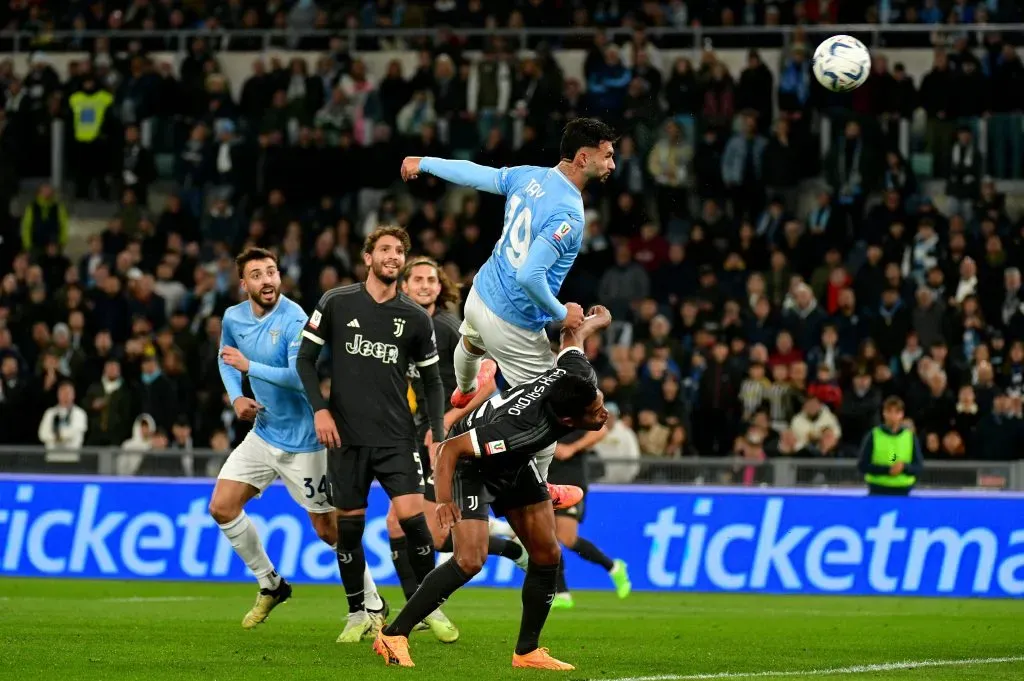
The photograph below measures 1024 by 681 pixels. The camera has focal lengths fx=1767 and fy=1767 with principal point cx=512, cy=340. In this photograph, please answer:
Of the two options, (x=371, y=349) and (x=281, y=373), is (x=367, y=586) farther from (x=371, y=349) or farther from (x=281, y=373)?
(x=371, y=349)

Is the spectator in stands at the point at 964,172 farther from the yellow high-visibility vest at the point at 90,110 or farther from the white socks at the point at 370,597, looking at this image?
the white socks at the point at 370,597

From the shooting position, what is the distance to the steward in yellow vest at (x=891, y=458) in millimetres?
16906

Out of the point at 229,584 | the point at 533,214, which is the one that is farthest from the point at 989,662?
the point at 229,584

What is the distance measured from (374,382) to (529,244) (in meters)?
1.46

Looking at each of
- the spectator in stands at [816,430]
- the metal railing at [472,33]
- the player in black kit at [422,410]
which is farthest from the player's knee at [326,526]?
the metal railing at [472,33]

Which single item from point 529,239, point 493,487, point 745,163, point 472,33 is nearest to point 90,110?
point 472,33

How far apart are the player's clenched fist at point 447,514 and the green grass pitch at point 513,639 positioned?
2.55 ft

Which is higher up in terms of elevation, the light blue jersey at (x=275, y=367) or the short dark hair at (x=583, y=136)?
the short dark hair at (x=583, y=136)

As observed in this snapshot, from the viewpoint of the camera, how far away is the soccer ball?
528 inches

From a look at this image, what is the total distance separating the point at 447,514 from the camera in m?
9.17

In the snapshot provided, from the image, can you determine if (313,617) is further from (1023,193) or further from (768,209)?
(1023,193)

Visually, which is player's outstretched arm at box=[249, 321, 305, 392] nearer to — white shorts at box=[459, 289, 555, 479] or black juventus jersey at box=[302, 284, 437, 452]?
black juventus jersey at box=[302, 284, 437, 452]

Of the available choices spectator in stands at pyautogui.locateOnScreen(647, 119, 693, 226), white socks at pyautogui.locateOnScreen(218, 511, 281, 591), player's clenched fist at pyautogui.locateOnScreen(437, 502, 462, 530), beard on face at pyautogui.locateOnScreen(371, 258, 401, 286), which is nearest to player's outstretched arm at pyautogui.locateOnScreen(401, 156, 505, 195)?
beard on face at pyautogui.locateOnScreen(371, 258, 401, 286)

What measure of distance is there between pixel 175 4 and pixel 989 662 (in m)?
21.8
